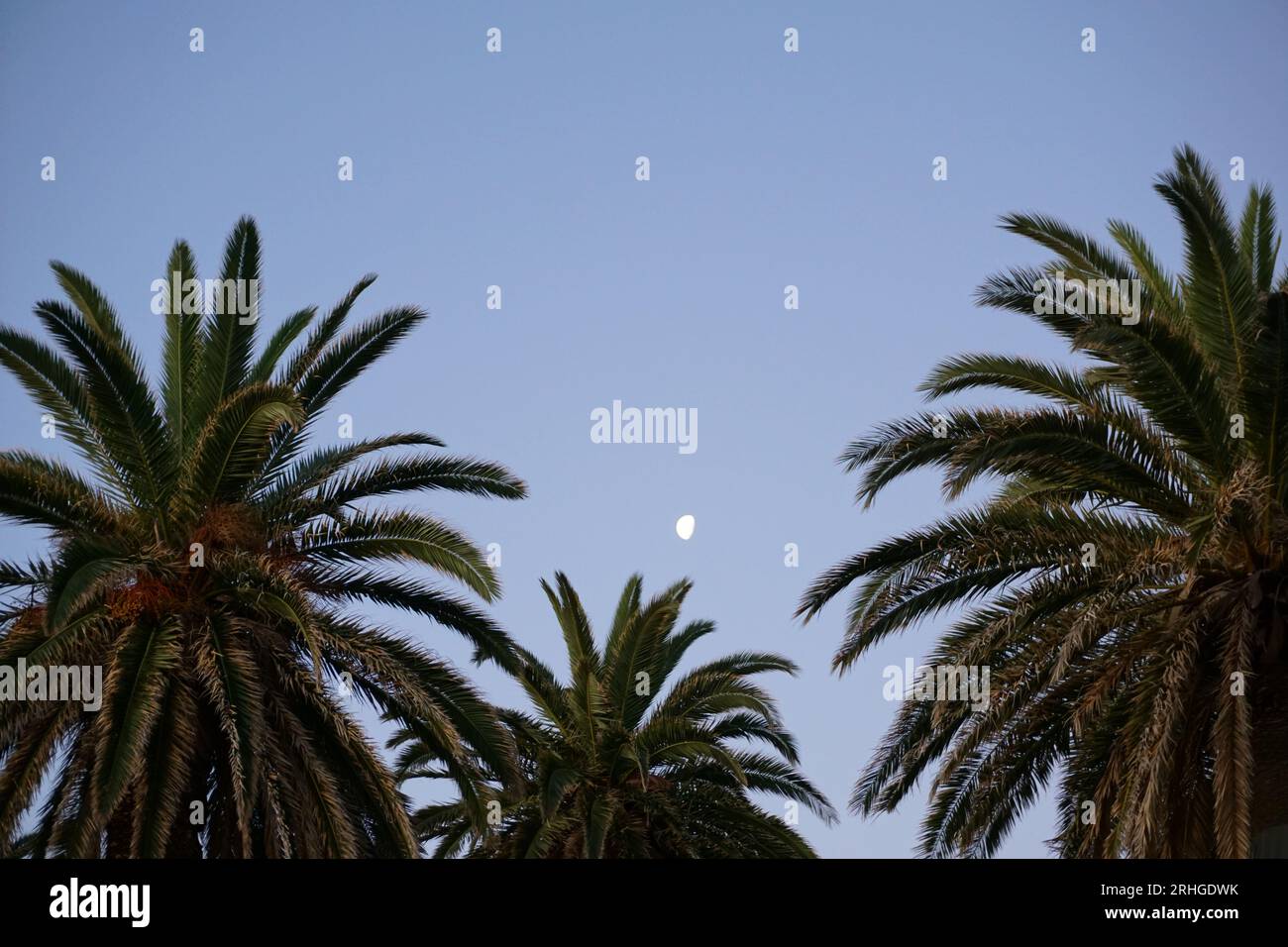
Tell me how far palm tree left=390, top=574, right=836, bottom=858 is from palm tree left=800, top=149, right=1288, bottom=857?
22.2 ft

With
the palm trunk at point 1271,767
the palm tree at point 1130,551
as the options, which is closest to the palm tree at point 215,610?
the palm tree at point 1130,551

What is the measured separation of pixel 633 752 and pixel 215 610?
8.53 meters

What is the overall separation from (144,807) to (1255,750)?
467 inches

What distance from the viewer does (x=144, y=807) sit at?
16672mm

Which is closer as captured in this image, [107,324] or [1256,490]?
[1256,490]

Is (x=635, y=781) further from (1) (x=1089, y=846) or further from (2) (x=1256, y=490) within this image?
(2) (x=1256, y=490)

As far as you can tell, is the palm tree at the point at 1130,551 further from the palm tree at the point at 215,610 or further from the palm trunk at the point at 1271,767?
the palm tree at the point at 215,610

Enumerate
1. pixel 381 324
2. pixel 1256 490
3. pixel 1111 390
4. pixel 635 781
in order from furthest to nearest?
pixel 635 781 → pixel 381 324 → pixel 1111 390 → pixel 1256 490

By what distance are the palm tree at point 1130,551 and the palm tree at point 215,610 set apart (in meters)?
5.13

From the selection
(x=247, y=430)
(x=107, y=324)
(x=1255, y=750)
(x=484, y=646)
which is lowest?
(x=1255, y=750)

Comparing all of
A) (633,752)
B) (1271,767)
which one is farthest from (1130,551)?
(633,752)

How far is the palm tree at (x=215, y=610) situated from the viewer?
16828mm

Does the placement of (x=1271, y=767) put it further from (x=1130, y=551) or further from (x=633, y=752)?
(x=633, y=752)
